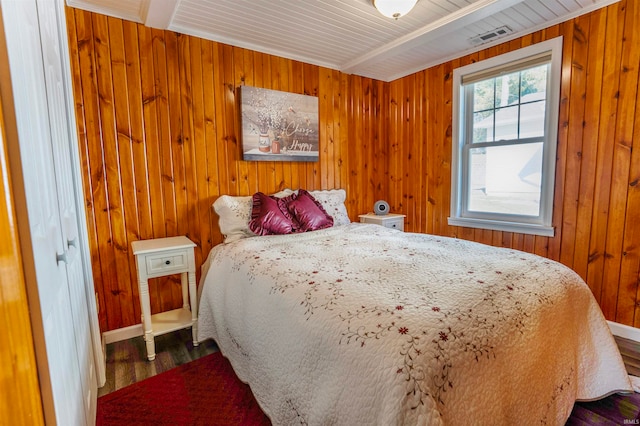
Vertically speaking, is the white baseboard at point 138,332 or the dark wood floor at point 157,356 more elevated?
the white baseboard at point 138,332

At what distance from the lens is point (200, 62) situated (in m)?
2.54

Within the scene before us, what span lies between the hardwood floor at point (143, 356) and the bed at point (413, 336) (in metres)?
0.35

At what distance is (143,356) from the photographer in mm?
2105

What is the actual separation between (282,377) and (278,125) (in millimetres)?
2248

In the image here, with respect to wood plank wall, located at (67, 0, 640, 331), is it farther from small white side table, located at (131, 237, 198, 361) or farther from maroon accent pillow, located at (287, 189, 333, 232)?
maroon accent pillow, located at (287, 189, 333, 232)

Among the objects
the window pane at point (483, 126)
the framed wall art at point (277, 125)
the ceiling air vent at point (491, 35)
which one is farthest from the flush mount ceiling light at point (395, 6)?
the window pane at point (483, 126)

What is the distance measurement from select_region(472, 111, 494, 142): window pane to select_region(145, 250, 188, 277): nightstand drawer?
114 inches

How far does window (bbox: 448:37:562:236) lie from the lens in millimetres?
2529

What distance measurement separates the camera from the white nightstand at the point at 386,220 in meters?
3.37

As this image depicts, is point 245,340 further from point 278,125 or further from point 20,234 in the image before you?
point 278,125

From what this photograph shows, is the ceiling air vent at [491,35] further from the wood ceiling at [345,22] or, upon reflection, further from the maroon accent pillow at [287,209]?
the maroon accent pillow at [287,209]

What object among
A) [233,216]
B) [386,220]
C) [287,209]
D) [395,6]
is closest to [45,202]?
[233,216]

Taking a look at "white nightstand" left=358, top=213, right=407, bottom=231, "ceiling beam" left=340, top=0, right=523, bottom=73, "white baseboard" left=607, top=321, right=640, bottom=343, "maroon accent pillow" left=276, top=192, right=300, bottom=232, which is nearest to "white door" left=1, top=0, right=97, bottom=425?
"maroon accent pillow" left=276, top=192, right=300, bottom=232

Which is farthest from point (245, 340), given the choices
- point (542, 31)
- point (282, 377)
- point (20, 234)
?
point (542, 31)
